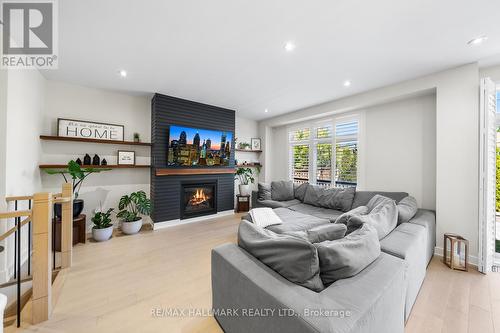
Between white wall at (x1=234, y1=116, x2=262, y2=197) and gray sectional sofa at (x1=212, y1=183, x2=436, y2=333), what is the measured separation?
14.2 feet

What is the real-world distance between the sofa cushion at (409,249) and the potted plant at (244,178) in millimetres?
3729

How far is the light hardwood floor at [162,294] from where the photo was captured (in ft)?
5.34

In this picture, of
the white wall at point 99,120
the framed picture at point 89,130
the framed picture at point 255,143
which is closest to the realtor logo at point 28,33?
the white wall at point 99,120

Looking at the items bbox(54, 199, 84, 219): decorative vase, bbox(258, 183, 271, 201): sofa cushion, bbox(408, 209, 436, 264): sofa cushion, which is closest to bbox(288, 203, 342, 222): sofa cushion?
bbox(258, 183, 271, 201): sofa cushion

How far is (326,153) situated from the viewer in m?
4.80

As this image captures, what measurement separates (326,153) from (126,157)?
4.41 m

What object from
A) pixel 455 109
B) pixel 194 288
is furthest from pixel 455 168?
pixel 194 288

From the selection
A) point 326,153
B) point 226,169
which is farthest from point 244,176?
point 326,153

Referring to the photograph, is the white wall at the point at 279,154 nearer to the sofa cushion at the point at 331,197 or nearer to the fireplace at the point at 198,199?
the sofa cushion at the point at 331,197

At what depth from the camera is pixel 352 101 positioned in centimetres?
390

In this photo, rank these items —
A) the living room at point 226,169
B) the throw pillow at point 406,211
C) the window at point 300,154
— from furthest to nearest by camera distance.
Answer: the window at point 300,154 → the throw pillow at point 406,211 → the living room at point 226,169

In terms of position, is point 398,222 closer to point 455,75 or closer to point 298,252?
point 298,252

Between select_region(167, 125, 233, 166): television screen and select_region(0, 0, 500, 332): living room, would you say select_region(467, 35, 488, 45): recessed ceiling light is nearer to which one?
select_region(0, 0, 500, 332): living room

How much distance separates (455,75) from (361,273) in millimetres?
3262
